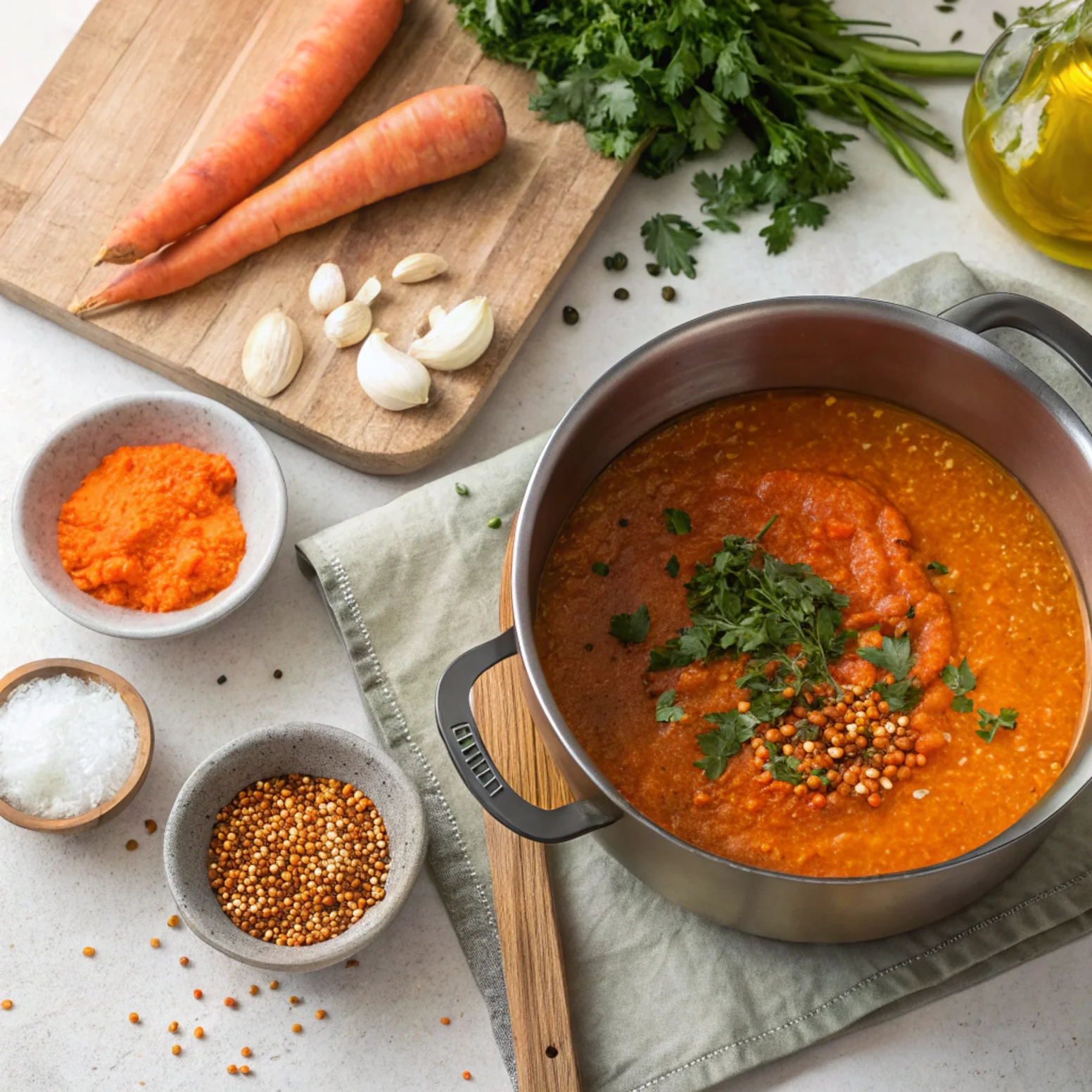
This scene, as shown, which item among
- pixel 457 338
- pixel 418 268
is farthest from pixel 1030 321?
pixel 418 268

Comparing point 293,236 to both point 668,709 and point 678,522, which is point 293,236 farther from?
point 668,709

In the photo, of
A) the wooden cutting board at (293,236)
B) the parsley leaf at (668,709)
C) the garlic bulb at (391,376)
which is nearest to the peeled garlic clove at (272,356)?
the wooden cutting board at (293,236)

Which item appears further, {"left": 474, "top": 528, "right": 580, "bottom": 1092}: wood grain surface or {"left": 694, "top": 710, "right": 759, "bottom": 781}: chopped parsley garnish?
{"left": 474, "top": 528, "right": 580, "bottom": 1092}: wood grain surface

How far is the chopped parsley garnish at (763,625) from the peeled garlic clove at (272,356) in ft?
3.23

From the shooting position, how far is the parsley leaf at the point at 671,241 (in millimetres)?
2770

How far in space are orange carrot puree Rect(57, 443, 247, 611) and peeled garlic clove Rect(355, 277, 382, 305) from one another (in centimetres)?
45

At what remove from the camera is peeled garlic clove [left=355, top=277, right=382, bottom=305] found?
104 inches

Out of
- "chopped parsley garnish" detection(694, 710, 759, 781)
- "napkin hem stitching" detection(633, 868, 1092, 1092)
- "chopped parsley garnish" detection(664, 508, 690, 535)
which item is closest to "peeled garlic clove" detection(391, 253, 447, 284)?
"chopped parsley garnish" detection(664, 508, 690, 535)

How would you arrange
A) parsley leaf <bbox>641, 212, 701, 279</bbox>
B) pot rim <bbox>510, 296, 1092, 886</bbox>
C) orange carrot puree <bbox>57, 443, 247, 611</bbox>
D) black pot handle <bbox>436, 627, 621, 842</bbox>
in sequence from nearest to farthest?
pot rim <bbox>510, 296, 1092, 886</bbox>
black pot handle <bbox>436, 627, 621, 842</bbox>
orange carrot puree <bbox>57, 443, 247, 611</bbox>
parsley leaf <bbox>641, 212, 701, 279</bbox>

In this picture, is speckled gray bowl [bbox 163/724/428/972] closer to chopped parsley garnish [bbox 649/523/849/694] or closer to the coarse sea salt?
the coarse sea salt

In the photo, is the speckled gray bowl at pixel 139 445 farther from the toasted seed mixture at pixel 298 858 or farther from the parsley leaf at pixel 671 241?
the parsley leaf at pixel 671 241

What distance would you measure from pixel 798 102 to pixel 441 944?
1.92 m

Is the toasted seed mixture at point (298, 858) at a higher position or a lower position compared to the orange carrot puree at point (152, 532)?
lower

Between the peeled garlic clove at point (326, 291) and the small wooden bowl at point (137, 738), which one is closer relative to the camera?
the small wooden bowl at point (137, 738)
